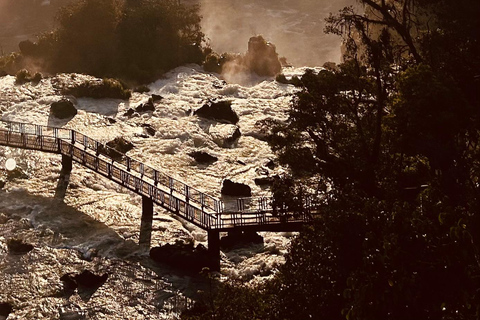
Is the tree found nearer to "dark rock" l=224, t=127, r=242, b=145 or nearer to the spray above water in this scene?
the spray above water

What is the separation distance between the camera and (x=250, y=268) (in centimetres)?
3822

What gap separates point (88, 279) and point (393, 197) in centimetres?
1580

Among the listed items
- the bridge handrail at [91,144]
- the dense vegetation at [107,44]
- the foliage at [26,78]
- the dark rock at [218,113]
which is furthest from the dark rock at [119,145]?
the dense vegetation at [107,44]

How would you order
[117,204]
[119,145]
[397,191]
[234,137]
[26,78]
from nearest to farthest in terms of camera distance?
[397,191]
[117,204]
[119,145]
[234,137]
[26,78]

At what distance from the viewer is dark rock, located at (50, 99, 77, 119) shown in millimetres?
60281

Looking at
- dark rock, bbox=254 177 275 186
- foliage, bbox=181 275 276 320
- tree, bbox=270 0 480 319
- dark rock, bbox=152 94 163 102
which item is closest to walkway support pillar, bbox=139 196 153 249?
dark rock, bbox=254 177 275 186

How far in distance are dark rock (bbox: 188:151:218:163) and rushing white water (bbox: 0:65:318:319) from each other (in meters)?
0.43

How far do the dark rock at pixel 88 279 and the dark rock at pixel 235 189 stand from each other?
13.0m

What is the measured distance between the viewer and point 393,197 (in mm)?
27094

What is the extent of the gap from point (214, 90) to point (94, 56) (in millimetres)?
14692

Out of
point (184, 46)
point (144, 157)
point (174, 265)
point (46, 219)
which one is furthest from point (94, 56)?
point (174, 265)

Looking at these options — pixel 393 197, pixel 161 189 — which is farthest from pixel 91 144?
pixel 393 197

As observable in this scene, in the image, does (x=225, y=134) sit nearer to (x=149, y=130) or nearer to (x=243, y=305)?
(x=149, y=130)

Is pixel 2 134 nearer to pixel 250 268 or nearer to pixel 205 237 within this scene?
pixel 205 237
